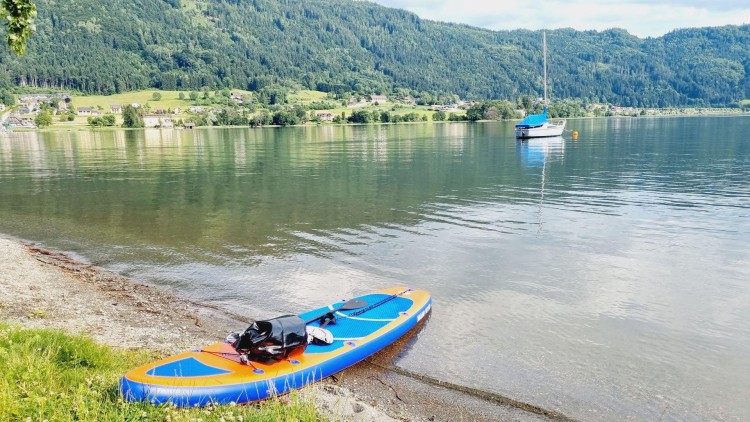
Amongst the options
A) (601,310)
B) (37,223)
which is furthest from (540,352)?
(37,223)

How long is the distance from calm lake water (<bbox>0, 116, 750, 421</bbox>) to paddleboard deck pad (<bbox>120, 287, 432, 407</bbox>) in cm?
111

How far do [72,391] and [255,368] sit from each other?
121 inches

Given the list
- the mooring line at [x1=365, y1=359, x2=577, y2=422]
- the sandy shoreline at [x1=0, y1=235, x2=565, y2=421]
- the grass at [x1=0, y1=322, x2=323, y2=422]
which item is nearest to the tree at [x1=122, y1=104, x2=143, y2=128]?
the sandy shoreline at [x1=0, y1=235, x2=565, y2=421]

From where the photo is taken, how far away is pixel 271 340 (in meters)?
10.3

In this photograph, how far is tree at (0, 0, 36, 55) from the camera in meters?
8.98

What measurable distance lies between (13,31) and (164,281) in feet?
36.0

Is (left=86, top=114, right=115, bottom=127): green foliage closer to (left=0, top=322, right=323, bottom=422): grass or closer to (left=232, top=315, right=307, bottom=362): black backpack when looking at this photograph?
(left=0, top=322, right=323, bottom=422): grass

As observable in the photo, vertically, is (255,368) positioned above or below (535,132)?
below

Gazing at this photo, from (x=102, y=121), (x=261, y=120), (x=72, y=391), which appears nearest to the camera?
(x=72, y=391)

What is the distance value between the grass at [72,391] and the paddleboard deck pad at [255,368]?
349mm

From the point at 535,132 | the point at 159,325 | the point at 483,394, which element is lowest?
the point at 483,394

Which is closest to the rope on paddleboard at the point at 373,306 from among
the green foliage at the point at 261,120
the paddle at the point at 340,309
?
the paddle at the point at 340,309

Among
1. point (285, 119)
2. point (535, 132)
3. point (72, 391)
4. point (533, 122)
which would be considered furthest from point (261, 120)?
point (72, 391)

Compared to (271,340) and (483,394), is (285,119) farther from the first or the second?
(483,394)
